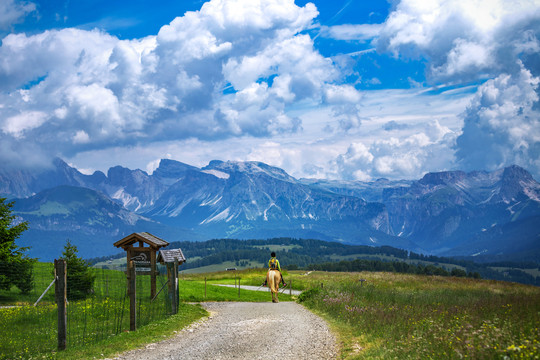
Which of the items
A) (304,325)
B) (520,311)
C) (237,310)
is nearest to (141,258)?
(237,310)

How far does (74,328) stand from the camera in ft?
68.0

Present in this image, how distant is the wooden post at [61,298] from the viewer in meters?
17.4

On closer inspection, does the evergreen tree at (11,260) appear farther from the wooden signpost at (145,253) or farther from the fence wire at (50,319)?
the wooden signpost at (145,253)

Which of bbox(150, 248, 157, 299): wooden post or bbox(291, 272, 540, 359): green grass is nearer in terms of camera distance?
bbox(291, 272, 540, 359): green grass

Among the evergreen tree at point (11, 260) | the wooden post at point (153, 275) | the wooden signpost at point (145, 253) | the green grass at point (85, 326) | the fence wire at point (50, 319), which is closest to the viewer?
the green grass at point (85, 326)

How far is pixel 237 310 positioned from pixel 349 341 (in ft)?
44.5

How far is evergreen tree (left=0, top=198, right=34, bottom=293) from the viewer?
18.0 meters

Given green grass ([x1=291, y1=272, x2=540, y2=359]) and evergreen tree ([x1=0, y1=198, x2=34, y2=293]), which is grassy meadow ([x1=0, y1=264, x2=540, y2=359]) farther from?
evergreen tree ([x1=0, y1=198, x2=34, y2=293])

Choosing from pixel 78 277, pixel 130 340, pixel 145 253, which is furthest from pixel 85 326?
pixel 145 253

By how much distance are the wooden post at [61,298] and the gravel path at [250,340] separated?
243 cm

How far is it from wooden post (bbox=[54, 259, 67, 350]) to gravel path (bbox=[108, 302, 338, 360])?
7.98 ft

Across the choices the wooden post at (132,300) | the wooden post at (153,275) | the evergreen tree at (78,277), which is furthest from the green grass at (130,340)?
the wooden post at (153,275)

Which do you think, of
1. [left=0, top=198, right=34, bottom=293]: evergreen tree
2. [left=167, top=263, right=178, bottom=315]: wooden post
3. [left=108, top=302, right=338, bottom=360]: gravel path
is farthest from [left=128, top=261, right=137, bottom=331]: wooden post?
[left=167, top=263, right=178, bottom=315]: wooden post

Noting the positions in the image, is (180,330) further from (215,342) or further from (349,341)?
(349,341)
